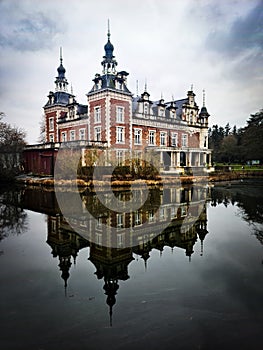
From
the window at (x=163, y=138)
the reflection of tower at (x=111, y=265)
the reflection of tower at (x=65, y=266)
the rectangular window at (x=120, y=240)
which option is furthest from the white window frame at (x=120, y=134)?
the reflection of tower at (x=65, y=266)

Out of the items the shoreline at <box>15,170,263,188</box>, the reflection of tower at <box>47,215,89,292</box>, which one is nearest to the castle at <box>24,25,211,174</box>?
the shoreline at <box>15,170,263,188</box>

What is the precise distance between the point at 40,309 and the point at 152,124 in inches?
1191

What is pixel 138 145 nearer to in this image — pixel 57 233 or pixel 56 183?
pixel 56 183

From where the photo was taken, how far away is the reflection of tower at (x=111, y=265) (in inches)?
189

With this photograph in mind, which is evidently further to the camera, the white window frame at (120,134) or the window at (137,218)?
the white window frame at (120,134)

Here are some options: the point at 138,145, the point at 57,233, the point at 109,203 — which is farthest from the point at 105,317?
the point at 138,145

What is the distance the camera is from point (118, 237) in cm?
766

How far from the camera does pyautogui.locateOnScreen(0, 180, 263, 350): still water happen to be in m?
3.51

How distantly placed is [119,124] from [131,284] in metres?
25.0

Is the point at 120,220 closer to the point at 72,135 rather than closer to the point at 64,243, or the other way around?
the point at 64,243

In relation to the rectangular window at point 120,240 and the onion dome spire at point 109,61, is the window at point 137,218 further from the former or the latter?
the onion dome spire at point 109,61

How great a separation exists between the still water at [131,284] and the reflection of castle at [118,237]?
0.10ft

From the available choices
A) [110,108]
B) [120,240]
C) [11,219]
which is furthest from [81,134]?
[120,240]

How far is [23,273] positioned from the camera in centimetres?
Result: 552
